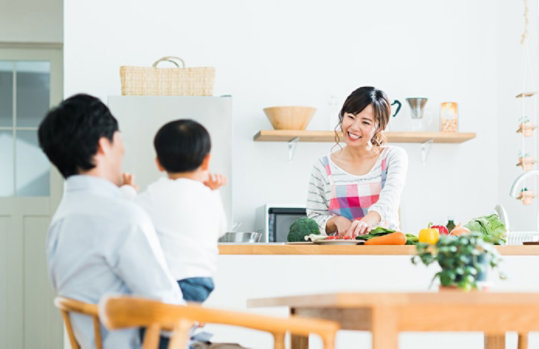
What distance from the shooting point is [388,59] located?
5.52m

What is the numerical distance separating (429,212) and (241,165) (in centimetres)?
124

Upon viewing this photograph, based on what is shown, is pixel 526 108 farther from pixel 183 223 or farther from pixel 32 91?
pixel 183 223

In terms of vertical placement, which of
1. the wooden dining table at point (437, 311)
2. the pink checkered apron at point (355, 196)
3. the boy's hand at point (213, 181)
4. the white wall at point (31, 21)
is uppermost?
the white wall at point (31, 21)

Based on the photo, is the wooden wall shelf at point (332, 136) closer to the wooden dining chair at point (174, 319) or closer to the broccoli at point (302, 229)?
the broccoli at point (302, 229)

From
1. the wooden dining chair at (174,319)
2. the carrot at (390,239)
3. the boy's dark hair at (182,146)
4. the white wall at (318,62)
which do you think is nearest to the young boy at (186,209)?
the boy's dark hair at (182,146)

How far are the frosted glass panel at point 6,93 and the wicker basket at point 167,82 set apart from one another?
1670mm

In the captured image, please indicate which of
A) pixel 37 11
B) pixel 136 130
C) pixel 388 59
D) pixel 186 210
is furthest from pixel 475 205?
pixel 186 210

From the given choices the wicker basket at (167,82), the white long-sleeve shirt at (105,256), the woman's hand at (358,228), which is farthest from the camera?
the wicker basket at (167,82)

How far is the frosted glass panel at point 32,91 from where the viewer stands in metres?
6.01

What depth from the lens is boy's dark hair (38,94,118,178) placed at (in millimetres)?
1883

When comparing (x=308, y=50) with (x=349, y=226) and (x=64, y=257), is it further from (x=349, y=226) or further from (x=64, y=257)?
(x=64, y=257)

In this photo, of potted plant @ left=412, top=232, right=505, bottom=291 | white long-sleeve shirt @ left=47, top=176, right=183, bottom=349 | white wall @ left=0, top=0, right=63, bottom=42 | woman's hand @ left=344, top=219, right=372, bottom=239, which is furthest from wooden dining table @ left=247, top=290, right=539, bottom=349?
white wall @ left=0, top=0, right=63, bottom=42

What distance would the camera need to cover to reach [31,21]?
5.95 meters

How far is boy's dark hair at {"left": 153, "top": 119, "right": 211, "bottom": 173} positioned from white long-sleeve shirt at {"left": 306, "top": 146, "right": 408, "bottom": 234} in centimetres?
122
